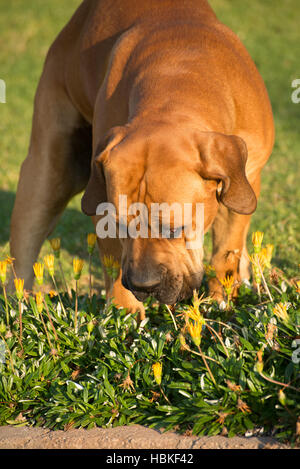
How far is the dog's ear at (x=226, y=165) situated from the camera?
2.79 metres

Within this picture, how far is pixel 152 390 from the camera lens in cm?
284

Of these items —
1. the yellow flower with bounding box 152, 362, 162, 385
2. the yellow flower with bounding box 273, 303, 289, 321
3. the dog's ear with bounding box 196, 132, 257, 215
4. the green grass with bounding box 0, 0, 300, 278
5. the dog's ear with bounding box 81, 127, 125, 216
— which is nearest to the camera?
the yellow flower with bounding box 152, 362, 162, 385

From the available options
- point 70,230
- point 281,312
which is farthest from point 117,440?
point 70,230

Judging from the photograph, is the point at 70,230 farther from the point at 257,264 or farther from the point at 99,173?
the point at 257,264

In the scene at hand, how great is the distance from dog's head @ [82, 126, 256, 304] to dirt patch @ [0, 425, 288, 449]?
61 cm

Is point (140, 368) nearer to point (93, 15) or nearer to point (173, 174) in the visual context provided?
point (173, 174)

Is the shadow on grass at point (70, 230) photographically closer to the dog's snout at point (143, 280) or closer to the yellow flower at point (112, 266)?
the yellow flower at point (112, 266)

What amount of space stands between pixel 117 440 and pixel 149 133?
1337 mm

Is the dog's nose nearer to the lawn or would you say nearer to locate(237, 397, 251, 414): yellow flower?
the lawn

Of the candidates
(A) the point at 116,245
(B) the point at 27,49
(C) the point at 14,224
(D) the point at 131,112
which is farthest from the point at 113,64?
(B) the point at 27,49

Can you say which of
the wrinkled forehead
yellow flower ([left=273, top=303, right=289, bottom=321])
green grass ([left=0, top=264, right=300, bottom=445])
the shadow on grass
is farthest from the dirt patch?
the shadow on grass

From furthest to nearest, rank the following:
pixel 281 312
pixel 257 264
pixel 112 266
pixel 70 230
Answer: pixel 70 230
pixel 112 266
pixel 257 264
pixel 281 312

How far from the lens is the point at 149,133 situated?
2797 mm

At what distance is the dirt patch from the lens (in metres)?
2.45
